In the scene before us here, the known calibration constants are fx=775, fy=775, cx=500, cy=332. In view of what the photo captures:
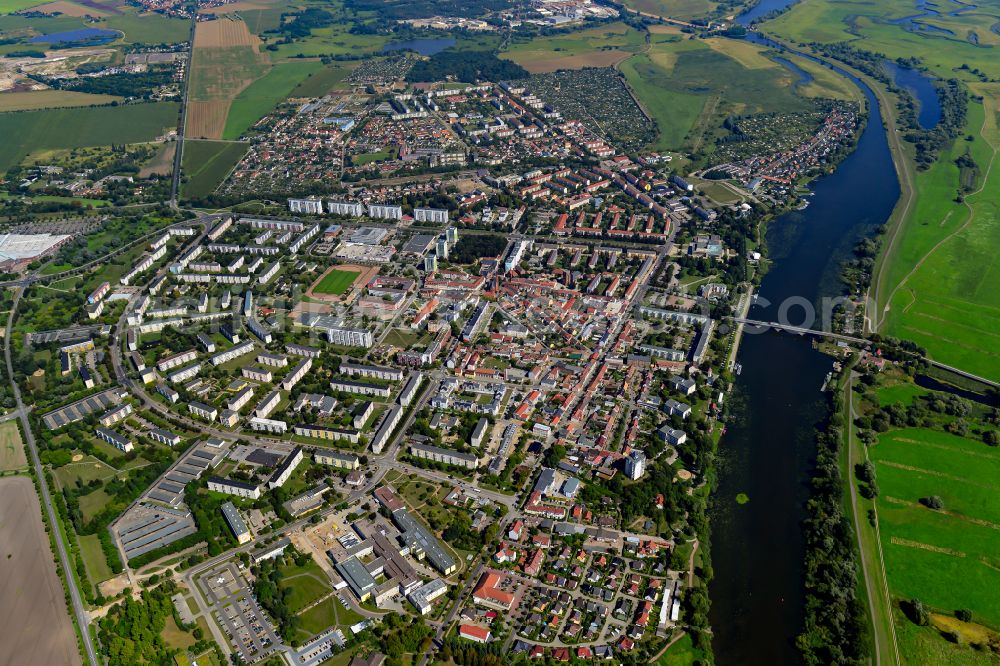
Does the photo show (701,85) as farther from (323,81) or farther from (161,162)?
(161,162)

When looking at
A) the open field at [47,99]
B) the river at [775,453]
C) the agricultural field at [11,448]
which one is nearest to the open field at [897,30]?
the river at [775,453]

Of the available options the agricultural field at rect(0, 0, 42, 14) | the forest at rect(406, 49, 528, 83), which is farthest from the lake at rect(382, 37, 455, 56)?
the agricultural field at rect(0, 0, 42, 14)

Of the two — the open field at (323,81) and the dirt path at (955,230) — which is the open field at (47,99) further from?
the dirt path at (955,230)

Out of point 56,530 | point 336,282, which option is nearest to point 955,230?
point 336,282

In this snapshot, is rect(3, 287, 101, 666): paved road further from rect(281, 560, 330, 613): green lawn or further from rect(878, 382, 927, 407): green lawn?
rect(878, 382, 927, 407): green lawn

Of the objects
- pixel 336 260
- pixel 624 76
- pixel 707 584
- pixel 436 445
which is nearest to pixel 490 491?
pixel 436 445
